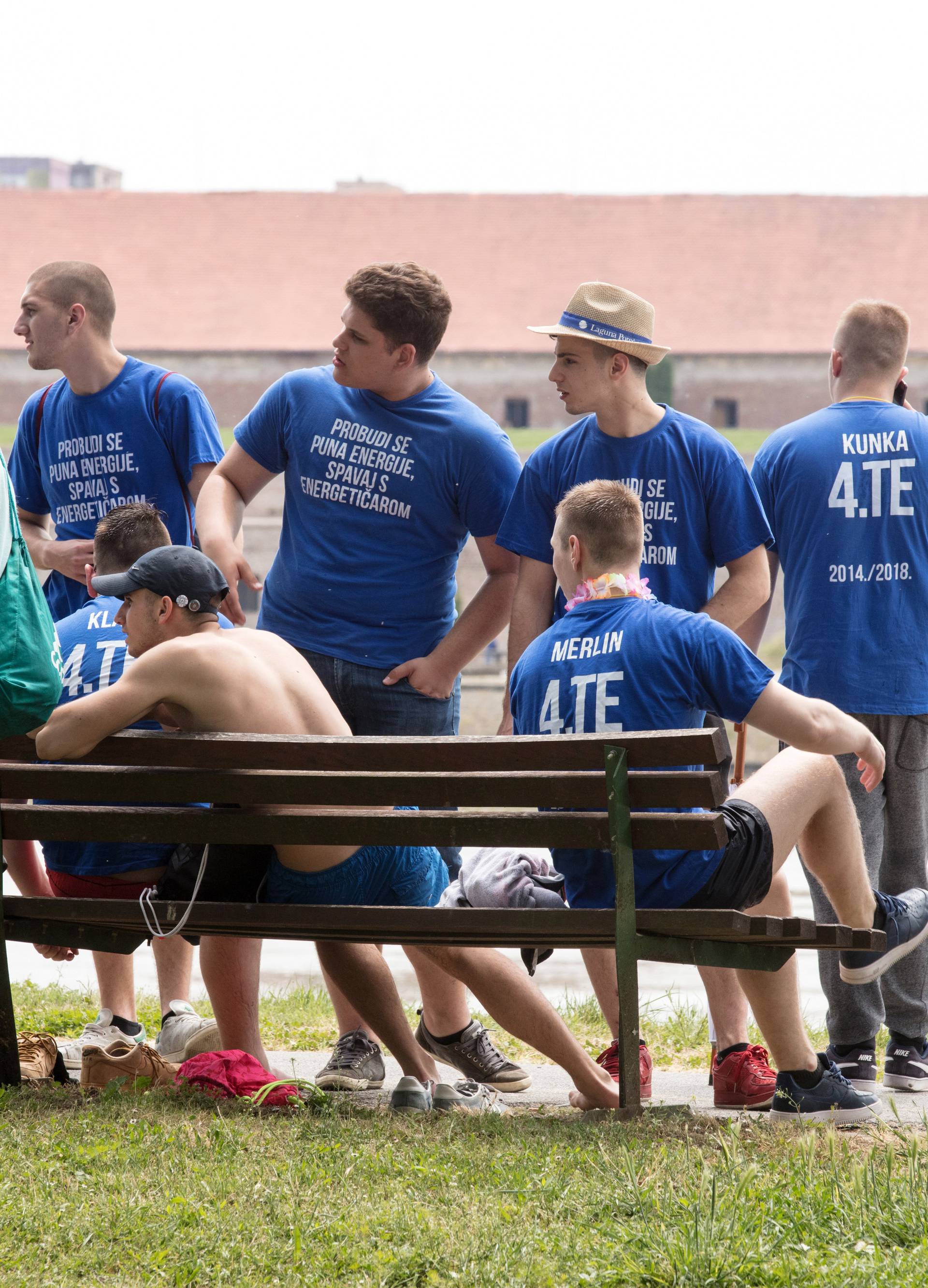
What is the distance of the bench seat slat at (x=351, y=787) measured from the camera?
3730 mm

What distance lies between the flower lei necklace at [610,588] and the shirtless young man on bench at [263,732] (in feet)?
2.61

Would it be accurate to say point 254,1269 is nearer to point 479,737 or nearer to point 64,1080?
point 479,737

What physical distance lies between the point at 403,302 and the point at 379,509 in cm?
69

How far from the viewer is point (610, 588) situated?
13.5ft

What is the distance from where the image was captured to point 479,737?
13.0ft

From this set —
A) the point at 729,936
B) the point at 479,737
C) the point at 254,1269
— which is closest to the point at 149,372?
the point at 479,737

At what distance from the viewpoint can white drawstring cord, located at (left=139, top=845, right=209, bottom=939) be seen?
411cm

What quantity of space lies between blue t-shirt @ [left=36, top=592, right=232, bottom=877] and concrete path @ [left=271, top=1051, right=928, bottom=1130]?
89 centimetres

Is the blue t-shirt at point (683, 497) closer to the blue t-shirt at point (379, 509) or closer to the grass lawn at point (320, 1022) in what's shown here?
the blue t-shirt at point (379, 509)

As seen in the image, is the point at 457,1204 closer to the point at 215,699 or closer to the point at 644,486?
the point at 215,699

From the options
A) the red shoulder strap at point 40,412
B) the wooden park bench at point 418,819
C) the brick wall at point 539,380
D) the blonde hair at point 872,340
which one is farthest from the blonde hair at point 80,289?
the brick wall at point 539,380

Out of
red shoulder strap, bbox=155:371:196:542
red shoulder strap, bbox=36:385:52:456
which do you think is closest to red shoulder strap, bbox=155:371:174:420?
red shoulder strap, bbox=155:371:196:542

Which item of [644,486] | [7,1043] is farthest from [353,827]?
[644,486]

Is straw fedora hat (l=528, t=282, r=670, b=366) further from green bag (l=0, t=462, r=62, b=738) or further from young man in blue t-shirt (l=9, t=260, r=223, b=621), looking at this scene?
green bag (l=0, t=462, r=62, b=738)
